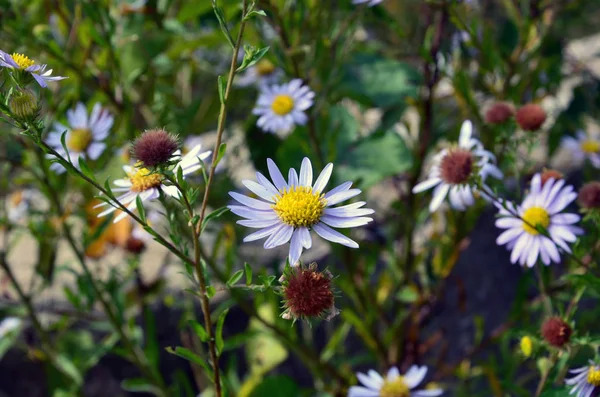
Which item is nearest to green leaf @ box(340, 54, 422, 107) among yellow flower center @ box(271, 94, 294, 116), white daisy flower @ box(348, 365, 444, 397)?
yellow flower center @ box(271, 94, 294, 116)

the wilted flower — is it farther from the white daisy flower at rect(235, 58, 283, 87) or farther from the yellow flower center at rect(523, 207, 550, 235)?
the white daisy flower at rect(235, 58, 283, 87)

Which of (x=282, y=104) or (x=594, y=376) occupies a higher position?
(x=282, y=104)

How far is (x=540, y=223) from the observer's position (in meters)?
0.87

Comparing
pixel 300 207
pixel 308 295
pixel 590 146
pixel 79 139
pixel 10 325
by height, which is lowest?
pixel 308 295

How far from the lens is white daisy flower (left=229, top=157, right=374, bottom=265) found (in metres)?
0.65

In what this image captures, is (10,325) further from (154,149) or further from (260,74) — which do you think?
(154,149)

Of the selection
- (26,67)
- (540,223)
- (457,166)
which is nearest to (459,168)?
(457,166)

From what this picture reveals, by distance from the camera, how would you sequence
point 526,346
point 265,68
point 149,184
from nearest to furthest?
1. point 149,184
2. point 526,346
3. point 265,68

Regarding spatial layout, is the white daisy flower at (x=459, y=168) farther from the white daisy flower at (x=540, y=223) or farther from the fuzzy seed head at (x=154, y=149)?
the fuzzy seed head at (x=154, y=149)

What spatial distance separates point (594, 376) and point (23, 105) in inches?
26.3

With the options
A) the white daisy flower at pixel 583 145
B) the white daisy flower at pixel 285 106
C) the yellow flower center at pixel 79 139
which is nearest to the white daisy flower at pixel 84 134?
the yellow flower center at pixel 79 139

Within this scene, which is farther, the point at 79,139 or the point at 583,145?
the point at 583,145

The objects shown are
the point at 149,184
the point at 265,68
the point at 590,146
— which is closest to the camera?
the point at 149,184

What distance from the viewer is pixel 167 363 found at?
160 cm
